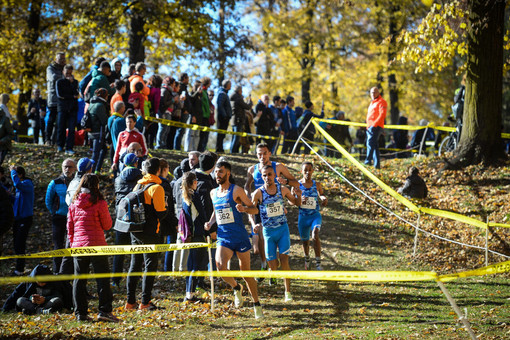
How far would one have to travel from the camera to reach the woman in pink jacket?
23.3ft

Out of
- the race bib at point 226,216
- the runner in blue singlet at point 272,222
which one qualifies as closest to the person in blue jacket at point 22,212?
the race bib at point 226,216

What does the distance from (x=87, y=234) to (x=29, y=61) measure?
59.8 ft

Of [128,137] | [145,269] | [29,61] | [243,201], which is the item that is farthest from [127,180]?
[29,61]

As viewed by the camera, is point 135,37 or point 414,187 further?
point 135,37

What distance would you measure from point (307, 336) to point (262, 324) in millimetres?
812

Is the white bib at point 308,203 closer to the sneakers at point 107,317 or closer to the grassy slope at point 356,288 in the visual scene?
the grassy slope at point 356,288

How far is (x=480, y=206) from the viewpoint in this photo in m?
12.7

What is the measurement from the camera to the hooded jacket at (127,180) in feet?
27.9

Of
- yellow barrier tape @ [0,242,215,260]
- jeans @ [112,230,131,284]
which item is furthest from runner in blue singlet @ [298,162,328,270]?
jeans @ [112,230,131,284]

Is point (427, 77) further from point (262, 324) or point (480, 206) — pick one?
point (262, 324)

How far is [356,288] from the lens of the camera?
29.6 ft

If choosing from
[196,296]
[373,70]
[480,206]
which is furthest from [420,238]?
[373,70]

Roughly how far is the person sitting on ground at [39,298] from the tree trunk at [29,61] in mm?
16472

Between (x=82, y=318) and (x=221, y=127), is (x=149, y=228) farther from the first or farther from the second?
(x=221, y=127)
